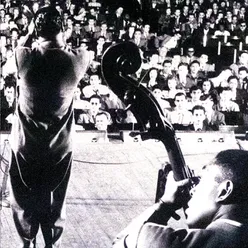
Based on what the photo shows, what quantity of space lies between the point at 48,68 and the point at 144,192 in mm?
912

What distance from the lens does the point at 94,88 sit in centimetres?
273

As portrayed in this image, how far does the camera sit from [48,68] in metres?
1.83

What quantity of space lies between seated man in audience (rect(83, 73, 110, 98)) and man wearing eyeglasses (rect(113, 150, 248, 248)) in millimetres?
1503

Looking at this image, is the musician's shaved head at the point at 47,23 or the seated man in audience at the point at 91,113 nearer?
the musician's shaved head at the point at 47,23

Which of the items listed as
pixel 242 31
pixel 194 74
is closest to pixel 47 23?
pixel 194 74

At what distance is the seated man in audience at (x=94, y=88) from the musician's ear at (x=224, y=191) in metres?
1.54

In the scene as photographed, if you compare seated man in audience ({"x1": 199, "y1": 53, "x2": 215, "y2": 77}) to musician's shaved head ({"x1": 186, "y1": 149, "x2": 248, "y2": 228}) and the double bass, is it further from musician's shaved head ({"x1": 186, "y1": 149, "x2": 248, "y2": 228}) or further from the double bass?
musician's shaved head ({"x1": 186, "y1": 149, "x2": 248, "y2": 228})

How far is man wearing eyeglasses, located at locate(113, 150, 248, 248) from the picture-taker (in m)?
1.01

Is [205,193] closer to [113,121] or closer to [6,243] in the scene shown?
[6,243]

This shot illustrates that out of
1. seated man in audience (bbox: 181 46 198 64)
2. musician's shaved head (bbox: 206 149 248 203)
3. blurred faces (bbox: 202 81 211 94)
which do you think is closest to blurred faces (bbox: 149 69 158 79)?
blurred faces (bbox: 202 81 211 94)

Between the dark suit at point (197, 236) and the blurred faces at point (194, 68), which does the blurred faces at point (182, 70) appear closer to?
the blurred faces at point (194, 68)

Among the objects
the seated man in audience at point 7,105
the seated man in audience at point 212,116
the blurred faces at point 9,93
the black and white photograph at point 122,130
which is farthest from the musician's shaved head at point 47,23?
the seated man in audience at point 212,116

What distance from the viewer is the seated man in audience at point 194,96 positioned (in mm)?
2843

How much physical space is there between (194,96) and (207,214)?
192cm
